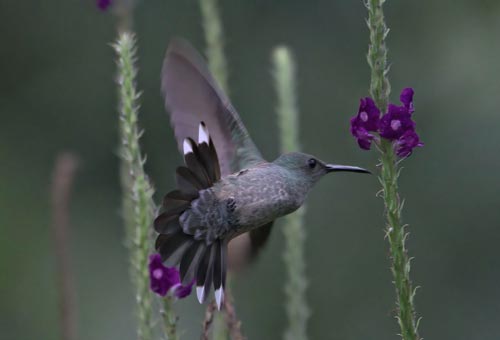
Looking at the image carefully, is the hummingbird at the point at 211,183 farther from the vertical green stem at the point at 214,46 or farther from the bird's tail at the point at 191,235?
the vertical green stem at the point at 214,46

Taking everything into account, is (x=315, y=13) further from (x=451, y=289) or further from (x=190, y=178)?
(x=190, y=178)

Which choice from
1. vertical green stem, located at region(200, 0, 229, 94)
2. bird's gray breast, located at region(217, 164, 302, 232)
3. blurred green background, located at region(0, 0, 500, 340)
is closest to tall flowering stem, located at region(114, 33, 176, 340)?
bird's gray breast, located at region(217, 164, 302, 232)

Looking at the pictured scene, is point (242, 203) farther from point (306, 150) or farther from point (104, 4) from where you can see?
point (306, 150)

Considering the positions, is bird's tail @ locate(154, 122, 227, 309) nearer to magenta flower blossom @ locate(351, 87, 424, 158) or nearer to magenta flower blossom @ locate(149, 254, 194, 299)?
magenta flower blossom @ locate(149, 254, 194, 299)

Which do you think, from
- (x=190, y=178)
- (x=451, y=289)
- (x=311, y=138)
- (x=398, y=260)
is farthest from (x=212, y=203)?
(x=311, y=138)

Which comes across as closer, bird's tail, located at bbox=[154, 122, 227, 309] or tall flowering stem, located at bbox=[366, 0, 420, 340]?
tall flowering stem, located at bbox=[366, 0, 420, 340]

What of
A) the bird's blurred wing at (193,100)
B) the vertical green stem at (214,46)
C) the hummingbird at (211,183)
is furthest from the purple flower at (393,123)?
the vertical green stem at (214,46)

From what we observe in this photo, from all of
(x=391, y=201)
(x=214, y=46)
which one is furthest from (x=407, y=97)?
(x=214, y=46)
